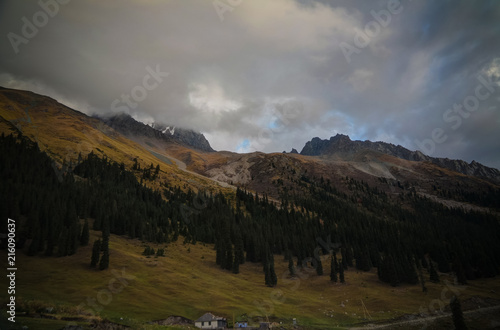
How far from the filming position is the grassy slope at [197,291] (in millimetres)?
60438

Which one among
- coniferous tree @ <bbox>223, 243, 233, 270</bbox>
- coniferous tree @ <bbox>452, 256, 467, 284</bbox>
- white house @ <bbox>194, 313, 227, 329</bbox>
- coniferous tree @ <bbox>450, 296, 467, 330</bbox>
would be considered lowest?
white house @ <bbox>194, 313, 227, 329</bbox>

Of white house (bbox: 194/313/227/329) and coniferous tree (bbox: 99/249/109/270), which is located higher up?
coniferous tree (bbox: 99/249/109/270)

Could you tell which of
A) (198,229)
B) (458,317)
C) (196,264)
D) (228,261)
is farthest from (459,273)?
(198,229)

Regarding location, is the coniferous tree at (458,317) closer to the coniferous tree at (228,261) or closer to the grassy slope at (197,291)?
the grassy slope at (197,291)

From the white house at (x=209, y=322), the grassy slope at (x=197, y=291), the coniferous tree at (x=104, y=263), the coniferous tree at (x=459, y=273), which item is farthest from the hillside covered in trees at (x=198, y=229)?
the white house at (x=209, y=322)

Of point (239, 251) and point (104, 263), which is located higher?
point (239, 251)

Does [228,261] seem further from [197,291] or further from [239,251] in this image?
[197,291]

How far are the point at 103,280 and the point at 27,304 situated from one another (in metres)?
30.3

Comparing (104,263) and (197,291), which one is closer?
(197,291)

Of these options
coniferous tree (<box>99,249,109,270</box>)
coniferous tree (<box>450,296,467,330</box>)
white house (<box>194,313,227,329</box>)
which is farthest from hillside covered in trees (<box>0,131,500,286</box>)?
coniferous tree (<box>450,296,467,330</box>)

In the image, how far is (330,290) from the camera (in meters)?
104

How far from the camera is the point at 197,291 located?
3083 inches

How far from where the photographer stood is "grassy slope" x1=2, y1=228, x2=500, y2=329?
60438mm

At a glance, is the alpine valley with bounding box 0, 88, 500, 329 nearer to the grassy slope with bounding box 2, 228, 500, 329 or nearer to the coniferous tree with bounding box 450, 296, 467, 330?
the grassy slope with bounding box 2, 228, 500, 329
